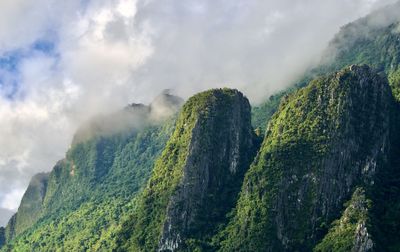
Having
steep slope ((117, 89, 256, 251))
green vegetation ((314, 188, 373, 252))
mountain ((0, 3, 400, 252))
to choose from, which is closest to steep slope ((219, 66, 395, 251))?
mountain ((0, 3, 400, 252))

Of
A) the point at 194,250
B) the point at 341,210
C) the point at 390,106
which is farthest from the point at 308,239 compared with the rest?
the point at 390,106

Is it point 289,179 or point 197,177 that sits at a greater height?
point 197,177

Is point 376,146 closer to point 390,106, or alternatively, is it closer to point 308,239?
point 390,106

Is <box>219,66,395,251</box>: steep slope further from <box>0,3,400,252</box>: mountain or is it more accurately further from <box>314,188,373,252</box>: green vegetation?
<box>314,188,373,252</box>: green vegetation

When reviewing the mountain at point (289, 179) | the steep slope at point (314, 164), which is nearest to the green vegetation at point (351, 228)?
the mountain at point (289, 179)

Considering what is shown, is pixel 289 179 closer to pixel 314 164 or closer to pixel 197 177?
pixel 314 164

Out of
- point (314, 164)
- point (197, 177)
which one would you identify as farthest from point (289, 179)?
point (197, 177)
